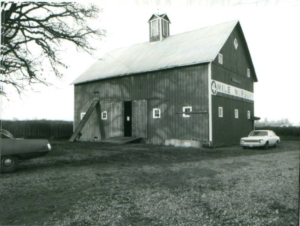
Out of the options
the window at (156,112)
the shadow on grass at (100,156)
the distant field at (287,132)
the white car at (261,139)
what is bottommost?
the shadow on grass at (100,156)

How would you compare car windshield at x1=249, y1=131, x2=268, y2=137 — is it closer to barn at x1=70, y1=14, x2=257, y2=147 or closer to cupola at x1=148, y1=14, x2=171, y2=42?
cupola at x1=148, y1=14, x2=171, y2=42

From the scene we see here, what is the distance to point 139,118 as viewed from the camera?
1415 cm

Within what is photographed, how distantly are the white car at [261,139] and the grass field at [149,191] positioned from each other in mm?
168

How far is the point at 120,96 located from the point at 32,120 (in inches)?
423

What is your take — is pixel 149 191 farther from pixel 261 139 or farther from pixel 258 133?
pixel 261 139

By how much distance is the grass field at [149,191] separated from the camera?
3.16 meters

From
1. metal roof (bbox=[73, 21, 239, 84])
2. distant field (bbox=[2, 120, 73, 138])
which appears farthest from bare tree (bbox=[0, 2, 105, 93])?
metal roof (bbox=[73, 21, 239, 84])

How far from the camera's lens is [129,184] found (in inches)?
188

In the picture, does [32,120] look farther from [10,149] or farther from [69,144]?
[69,144]

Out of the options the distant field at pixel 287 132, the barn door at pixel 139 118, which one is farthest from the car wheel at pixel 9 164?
the barn door at pixel 139 118

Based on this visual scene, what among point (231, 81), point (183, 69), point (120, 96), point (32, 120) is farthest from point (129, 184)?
point (120, 96)

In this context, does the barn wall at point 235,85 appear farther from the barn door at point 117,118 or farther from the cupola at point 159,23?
the barn door at point 117,118

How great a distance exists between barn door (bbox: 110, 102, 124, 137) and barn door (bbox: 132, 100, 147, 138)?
73 centimetres

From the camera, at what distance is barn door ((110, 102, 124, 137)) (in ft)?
46.8
